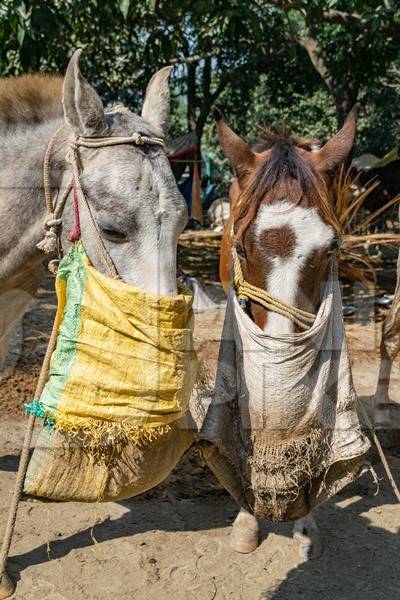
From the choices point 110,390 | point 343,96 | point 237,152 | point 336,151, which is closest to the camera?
point 110,390

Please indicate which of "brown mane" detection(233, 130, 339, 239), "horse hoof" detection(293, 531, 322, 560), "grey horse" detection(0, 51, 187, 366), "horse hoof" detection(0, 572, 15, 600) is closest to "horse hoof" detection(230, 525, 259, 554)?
"horse hoof" detection(293, 531, 322, 560)

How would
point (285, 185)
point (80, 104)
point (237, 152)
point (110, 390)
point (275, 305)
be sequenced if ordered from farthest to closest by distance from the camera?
point (237, 152) < point (285, 185) < point (275, 305) < point (80, 104) < point (110, 390)

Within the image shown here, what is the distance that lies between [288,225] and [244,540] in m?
1.75

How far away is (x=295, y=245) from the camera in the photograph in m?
2.57

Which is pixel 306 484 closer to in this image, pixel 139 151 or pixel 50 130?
pixel 139 151

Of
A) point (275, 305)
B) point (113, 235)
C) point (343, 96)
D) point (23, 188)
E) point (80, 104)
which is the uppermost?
point (343, 96)

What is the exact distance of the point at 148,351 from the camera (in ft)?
6.62

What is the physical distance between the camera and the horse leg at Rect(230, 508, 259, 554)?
124 inches

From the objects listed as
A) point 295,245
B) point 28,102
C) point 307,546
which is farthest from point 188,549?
point 28,102

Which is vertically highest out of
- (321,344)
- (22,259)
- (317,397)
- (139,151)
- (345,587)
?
(139,151)

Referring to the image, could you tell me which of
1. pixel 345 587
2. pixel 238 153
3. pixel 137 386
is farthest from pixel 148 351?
pixel 345 587

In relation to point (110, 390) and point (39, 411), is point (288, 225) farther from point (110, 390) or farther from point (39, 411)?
point (39, 411)

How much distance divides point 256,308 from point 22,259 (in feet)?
3.47

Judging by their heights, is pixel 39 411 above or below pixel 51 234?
below
